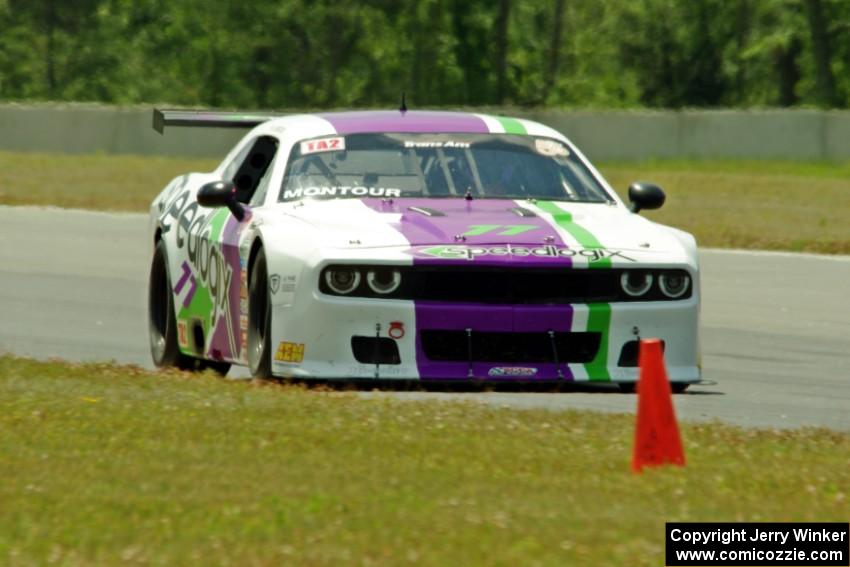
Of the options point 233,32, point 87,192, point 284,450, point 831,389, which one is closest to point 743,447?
point 284,450

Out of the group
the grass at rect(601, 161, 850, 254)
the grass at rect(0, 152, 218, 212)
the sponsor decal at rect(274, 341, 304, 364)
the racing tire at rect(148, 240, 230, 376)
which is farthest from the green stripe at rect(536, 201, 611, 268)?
the grass at rect(0, 152, 218, 212)

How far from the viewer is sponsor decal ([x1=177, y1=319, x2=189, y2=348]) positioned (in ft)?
35.4

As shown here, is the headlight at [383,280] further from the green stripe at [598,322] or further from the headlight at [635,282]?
the headlight at [635,282]

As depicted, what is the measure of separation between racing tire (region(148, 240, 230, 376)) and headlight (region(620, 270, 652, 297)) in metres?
2.66

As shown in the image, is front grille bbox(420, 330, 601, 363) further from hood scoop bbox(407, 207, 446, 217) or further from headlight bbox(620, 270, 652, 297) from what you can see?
hood scoop bbox(407, 207, 446, 217)

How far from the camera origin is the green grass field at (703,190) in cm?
2288

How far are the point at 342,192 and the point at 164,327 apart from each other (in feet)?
6.50

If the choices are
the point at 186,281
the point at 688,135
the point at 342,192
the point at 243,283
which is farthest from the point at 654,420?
the point at 688,135

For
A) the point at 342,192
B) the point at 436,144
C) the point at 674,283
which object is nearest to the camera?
the point at 674,283

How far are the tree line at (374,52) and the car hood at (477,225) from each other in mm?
44587

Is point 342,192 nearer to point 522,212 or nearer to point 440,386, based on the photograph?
point 522,212

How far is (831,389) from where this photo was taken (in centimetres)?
1069

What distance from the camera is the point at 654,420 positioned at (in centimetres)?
657

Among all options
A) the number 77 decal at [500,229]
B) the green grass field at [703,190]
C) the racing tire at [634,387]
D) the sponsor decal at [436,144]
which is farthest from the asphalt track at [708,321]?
the green grass field at [703,190]
